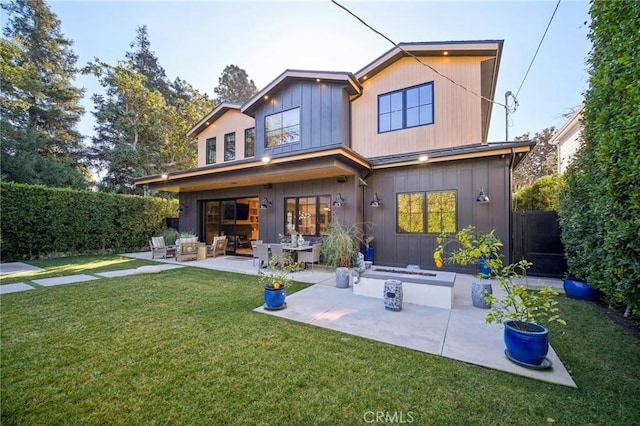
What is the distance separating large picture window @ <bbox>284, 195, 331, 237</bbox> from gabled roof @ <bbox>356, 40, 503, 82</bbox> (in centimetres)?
482

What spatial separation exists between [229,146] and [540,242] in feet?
39.3

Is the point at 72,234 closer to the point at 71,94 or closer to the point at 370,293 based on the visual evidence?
the point at 370,293

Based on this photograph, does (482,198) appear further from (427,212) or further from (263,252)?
(263,252)

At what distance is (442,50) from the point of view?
7.95 m

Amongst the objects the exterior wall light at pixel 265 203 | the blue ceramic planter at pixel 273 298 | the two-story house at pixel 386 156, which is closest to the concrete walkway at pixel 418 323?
the blue ceramic planter at pixel 273 298

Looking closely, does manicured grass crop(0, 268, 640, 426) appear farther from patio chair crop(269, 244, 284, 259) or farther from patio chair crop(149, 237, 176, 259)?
patio chair crop(149, 237, 176, 259)

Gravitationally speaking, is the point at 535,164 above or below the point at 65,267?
above

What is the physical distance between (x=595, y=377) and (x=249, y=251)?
10.2 meters

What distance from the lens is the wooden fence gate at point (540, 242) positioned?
20.9 feet

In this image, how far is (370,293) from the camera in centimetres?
493

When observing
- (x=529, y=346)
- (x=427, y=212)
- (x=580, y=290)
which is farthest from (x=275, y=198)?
(x=580, y=290)

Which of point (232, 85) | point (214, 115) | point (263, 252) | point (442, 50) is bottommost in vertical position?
point (263, 252)

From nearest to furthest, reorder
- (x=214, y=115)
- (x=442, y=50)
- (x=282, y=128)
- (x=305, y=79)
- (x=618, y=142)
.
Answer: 1. (x=618, y=142)
2. (x=442, y=50)
3. (x=305, y=79)
4. (x=282, y=128)
5. (x=214, y=115)

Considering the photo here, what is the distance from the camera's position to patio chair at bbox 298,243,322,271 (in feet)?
24.6
